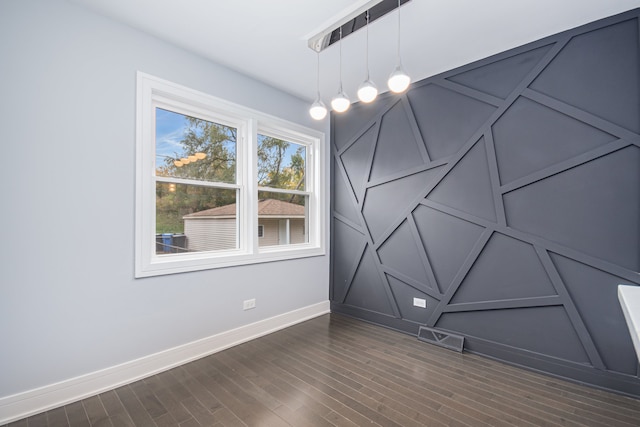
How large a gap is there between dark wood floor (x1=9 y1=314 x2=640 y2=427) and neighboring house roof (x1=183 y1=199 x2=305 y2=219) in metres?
1.42

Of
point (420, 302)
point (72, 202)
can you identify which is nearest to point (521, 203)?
point (420, 302)

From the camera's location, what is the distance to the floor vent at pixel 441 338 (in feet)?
9.56

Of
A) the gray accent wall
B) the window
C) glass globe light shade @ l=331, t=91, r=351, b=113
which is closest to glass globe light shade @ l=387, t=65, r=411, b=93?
glass globe light shade @ l=331, t=91, r=351, b=113

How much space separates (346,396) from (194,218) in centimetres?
213

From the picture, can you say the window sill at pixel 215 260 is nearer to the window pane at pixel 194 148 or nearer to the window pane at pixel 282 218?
the window pane at pixel 282 218

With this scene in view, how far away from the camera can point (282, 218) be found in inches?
149

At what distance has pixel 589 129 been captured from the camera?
7.65ft

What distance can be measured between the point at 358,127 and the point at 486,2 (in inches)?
76.3

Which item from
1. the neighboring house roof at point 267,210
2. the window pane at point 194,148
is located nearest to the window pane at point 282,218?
the neighboring house roof at point 267,210

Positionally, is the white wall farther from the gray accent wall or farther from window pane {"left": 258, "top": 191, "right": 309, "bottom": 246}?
the gray accent wall

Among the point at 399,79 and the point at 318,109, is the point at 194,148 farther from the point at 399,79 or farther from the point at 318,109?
the point at 399,79

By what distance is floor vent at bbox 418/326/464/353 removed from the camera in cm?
291

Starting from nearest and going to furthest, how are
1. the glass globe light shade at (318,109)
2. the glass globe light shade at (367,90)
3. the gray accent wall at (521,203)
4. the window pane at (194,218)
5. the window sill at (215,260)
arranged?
1. the glass globe light shade at (367,90)
2. the gray accent wall at (521,203)
3. the glass globe light shade at (318,109)
4. the window sill at (215,260)
5. the window pane at (194,218)

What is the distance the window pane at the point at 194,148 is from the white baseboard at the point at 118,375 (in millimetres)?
1635
